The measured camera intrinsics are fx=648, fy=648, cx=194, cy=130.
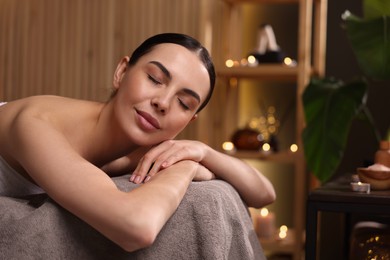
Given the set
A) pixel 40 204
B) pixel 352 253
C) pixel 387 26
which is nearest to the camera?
pixel 40 204

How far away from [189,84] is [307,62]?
6.31 feet

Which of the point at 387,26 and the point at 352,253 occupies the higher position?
the point at 387,26

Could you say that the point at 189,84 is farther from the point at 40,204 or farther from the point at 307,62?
the point at 307,62

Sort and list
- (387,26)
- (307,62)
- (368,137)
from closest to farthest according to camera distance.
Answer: (387,26), (307,62), (368,137)

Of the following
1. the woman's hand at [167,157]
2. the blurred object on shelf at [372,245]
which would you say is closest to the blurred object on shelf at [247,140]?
the blurred object on shelf at [372,245]

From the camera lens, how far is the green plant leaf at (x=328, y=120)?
2.79 m

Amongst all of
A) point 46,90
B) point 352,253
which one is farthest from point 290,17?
point 352,253

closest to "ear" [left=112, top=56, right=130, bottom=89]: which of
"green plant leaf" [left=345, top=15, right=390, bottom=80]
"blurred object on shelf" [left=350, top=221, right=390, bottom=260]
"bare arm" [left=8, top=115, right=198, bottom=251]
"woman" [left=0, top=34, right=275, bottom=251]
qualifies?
"woman" [left=0, top=34, right=275, bottom=251]

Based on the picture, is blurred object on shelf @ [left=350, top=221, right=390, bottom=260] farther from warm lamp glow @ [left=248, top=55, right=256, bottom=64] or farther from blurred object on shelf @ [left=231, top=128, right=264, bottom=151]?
warm lamp glow @ [left=248, top=55, right=256, bottom=64]

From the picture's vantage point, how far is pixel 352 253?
75.5 inches

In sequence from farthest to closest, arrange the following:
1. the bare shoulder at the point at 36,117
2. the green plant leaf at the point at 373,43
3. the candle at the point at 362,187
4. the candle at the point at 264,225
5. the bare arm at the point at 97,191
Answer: the candle at the point at 264,225
the green plant leaf at the point at 373,43
the candle at the point at 362,187
the bare shoulder at the point at 36,117
the bare arm at the point at 97,191

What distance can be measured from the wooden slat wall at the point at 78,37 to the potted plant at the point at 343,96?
26.6 inches

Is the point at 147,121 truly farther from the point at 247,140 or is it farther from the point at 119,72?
the point at 247,140

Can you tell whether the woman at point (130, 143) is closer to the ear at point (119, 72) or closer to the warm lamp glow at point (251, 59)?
the ear at point (119, 72)
